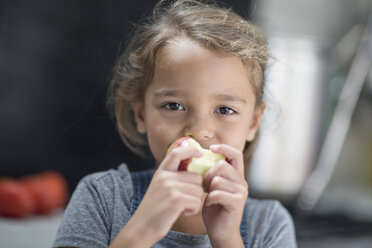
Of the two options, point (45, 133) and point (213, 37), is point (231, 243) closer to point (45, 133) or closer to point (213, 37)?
point (213, 37)

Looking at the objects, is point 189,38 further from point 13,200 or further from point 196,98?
point 13,200

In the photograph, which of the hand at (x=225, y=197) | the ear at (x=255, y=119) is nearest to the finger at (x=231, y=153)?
the hand at (x=225, y=197)

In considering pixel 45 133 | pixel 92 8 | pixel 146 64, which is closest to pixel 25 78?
pixel 45 133

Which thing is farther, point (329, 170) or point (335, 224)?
point (329, 170)

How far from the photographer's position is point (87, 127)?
191 cm

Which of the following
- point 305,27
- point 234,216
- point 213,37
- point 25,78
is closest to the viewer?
point 234,216

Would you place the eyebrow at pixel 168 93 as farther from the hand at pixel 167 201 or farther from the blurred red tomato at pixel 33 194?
the blurred red tomato at pixel 33 194

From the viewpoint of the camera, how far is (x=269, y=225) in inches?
33.6

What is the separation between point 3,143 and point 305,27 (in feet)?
5.27

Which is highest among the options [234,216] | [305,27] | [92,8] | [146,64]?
[305,27]

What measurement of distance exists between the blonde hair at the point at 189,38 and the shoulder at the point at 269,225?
0.19m

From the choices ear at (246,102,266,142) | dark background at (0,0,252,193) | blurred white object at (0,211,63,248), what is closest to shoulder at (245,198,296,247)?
ear at (246,102,266,142)

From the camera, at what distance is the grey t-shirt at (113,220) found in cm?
73

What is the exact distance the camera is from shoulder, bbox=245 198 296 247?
83 centimetres
